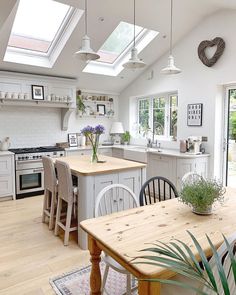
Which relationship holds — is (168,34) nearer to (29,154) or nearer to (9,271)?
(29,154)

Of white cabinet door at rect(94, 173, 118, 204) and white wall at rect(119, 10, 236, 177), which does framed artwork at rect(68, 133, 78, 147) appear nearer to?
white wall at rect(119, 10, 236, 177)

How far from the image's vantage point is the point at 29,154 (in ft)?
14.7

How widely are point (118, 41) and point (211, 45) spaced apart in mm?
1754

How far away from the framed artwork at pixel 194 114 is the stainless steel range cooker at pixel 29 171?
8.75 ft

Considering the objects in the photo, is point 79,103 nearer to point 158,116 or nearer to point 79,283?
point 158,116

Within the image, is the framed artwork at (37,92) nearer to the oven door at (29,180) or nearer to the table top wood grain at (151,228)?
the oven door at (29,180)

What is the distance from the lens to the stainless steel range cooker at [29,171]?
4422 millimetres

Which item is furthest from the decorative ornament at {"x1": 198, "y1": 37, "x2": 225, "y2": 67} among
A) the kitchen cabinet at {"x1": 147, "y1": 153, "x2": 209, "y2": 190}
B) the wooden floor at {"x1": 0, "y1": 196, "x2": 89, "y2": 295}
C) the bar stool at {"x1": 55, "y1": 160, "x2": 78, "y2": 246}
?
the wooden floor at {"x1": 0, "y1": 196, "x2": 89, "y2": 295}

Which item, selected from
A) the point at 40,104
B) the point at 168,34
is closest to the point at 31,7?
the point at 40,104

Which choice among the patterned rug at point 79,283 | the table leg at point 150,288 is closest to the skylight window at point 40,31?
the patterned rug at point 79,283

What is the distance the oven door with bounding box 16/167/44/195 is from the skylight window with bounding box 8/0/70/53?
7.39 ft

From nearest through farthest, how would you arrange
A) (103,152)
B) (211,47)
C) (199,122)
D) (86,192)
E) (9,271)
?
(9,271)
(86,192)
(211,47)
(199,122)
(103,152)

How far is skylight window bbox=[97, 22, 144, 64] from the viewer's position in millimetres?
4453

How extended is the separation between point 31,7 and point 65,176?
8.52ft
